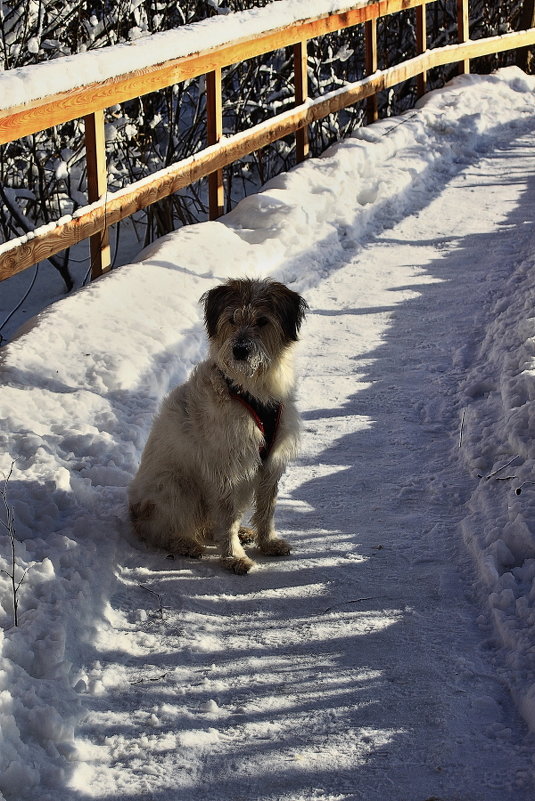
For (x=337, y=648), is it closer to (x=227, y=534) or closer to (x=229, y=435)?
(x=227, y=534)

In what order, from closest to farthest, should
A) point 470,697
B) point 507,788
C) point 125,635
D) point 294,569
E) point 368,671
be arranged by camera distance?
point 507,788 → point 470,697 → point 368,671 → point 125,635 → point 294,569

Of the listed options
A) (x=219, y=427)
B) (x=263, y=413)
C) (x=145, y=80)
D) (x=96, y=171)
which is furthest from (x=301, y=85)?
(x=219, y=427)

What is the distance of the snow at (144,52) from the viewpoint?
593 centimetres

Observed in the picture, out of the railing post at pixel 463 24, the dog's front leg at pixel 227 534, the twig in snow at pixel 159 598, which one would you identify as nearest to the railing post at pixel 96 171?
the dog's front leg at pixel 227 534

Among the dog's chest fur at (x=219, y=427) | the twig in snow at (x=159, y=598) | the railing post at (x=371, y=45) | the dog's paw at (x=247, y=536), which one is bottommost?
the dog's paw at (x=247, y=536)

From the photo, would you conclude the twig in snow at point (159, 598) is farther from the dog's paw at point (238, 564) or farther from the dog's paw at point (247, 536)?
the dog's paw at point (247, 536)

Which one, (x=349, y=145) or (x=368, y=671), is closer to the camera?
(x=368, y=671)

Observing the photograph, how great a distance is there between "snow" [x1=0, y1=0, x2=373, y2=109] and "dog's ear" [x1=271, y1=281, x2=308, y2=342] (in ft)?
7.18

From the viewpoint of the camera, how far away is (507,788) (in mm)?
3158

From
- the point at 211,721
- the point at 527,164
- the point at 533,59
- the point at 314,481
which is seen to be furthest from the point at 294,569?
the point at 533,59

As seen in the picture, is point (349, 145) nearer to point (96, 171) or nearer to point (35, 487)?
point (96, 171)

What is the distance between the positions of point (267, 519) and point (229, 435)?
0.52 m

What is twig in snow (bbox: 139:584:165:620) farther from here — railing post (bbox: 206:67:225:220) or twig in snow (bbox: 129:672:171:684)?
railing post (bbox: 206:67:225:220)

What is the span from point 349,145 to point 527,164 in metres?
2.17
